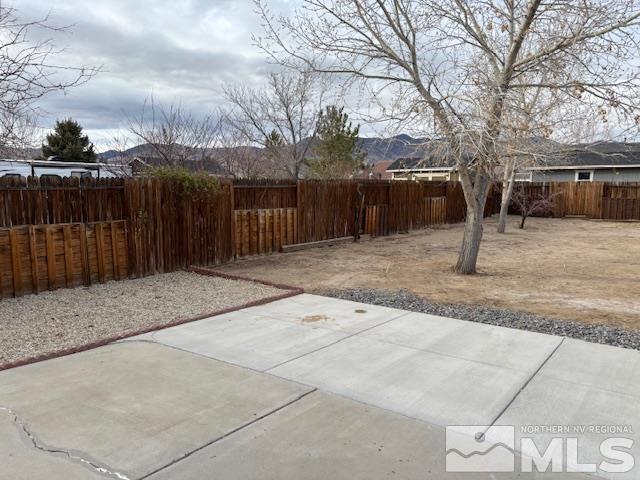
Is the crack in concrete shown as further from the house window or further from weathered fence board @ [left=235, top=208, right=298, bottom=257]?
the house window

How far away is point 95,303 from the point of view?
7.23 metres

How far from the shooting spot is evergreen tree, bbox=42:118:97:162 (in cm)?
2616

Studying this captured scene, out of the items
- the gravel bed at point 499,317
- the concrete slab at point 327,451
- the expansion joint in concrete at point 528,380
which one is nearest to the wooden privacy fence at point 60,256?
the gravel bed at point 499,317

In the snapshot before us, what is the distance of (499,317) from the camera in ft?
21.8

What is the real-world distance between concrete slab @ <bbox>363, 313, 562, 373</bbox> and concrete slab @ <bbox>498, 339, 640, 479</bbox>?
0.91 feet

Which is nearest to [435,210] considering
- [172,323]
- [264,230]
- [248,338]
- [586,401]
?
[264,230]

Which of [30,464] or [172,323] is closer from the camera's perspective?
[30,464]

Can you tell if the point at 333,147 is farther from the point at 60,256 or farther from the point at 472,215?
the point at 60,256

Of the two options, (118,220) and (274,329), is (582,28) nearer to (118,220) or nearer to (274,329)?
(274,329)

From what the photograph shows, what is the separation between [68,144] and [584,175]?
3127cm

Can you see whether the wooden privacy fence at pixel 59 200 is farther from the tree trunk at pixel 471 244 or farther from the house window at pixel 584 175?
the house window at pixel 584 175

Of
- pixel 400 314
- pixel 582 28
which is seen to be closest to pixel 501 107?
pixel 582 28

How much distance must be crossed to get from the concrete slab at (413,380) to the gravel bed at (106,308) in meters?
2.53

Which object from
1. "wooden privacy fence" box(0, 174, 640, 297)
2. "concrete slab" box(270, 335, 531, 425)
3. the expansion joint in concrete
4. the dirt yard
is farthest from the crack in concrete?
the dirt yard
